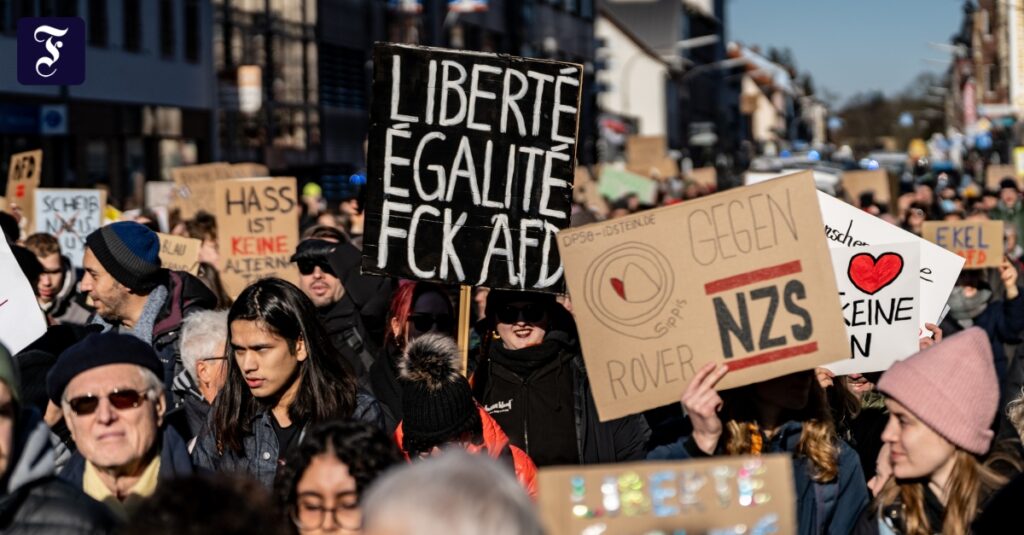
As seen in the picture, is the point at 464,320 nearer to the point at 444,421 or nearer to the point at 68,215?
the point at 444,421

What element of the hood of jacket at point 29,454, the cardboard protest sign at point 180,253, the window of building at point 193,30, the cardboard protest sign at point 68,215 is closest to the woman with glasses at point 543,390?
the hood of jacket at point 29,454

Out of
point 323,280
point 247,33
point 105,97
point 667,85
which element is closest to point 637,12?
point 667,85

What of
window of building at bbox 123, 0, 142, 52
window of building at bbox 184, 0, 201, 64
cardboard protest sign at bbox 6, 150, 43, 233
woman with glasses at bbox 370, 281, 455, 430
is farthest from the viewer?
window of building at bbox 184, 0, 201, 64

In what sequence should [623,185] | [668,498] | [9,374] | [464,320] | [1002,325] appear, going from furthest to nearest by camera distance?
[623,185] < [1002,325] < [464,320] < [9,374] < [668,498]

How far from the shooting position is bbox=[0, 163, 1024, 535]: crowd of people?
3.32 metres

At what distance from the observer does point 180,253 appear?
33.9 feet

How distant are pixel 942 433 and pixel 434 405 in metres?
1.81

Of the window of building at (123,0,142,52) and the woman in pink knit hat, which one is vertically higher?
the window of building at (123,0,142,52)

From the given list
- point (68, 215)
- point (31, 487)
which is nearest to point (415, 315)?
point (31, 487)

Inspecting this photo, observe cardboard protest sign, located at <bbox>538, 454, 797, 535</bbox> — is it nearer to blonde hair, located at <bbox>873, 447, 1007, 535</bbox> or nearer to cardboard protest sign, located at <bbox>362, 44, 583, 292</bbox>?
blonde hair, located at <bbox>873, 447, 1007, 535</bbox>

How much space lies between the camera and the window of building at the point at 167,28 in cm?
3391

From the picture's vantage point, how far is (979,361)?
4.55 meters

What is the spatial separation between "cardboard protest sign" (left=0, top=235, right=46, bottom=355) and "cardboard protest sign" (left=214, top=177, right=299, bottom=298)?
15.6ft

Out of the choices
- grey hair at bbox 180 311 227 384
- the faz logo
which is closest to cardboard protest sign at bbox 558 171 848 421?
grey hair at bbox 180 311 227 384
